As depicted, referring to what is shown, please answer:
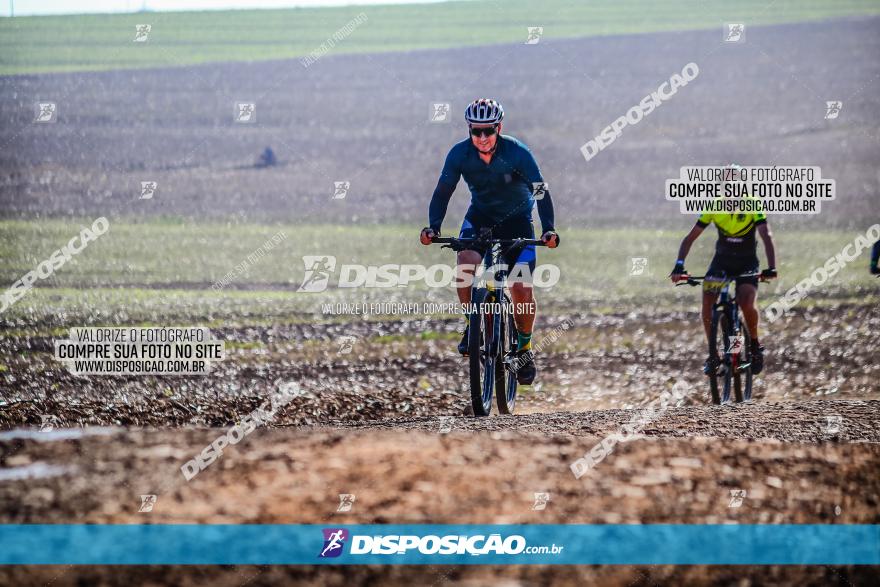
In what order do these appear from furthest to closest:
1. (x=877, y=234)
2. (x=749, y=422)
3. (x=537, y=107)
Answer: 1. (x=537, y=107)
2. (x=877, y=234)
3. (x=749, y=422)

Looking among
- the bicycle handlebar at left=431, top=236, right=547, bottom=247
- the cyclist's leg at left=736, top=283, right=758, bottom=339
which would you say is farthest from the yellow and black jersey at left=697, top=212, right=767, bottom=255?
the bicycle handlebar at left=431, top=236, right=547, bottom=247

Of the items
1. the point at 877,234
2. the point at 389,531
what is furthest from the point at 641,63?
the point at 389,531

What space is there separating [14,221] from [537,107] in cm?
632

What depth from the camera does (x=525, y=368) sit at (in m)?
10.9

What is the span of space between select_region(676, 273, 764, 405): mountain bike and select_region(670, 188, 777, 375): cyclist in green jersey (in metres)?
0.05

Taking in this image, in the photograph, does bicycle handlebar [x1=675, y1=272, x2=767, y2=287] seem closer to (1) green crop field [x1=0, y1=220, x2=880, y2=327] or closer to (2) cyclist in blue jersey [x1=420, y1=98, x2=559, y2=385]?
(1) green crop field [x1=0, y1=220, x2=880, y2=327]

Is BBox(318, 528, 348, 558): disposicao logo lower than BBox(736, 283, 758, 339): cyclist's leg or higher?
lower

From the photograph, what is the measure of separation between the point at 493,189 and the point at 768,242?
336cm

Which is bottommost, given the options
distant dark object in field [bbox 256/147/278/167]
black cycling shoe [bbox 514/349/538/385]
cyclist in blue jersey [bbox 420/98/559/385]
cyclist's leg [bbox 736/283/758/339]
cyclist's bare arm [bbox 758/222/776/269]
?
black cycling shoe [bbox 514/349/538/385]

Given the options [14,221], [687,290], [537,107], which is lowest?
[687,290]

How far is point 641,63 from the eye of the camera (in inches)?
518

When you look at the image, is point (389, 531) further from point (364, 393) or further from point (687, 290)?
point (687, 290)

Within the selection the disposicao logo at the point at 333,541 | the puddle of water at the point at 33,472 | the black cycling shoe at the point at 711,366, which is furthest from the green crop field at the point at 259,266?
the disposicao logo at the point at 333,541

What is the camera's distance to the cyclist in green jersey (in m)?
11.5
